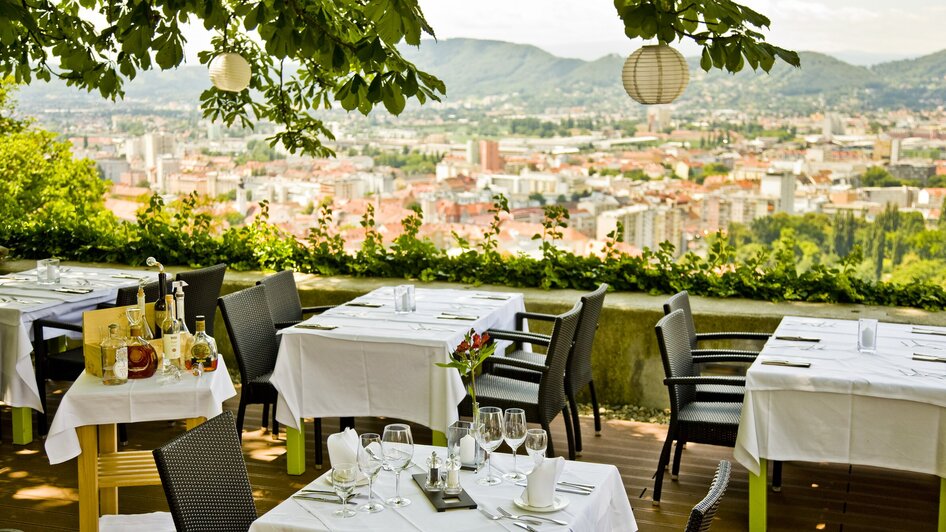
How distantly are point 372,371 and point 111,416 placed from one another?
1.40 m

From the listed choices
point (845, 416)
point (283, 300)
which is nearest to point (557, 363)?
point (845, 416)

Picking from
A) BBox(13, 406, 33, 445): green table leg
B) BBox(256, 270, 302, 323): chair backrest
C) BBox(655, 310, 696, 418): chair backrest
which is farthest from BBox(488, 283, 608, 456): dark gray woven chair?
BBox(13, 406, 33, 445): green table leg

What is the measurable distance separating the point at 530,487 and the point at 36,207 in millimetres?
8898

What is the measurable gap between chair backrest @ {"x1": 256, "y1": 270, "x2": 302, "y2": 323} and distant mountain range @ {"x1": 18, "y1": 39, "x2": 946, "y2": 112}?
660 centimetres

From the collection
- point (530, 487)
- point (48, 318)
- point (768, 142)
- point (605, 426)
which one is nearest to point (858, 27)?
point (768, 142)

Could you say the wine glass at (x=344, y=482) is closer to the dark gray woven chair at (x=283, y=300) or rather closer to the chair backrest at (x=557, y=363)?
the chair backrest at (x=557, y=363)

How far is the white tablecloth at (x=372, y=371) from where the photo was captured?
4.98 m

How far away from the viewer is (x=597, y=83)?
13.1 m

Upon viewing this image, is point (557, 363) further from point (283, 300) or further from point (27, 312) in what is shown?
point (27, 312)

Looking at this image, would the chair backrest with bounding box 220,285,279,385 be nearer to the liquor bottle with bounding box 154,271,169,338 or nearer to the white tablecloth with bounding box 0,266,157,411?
the liquor bottle with bounding box 154,271,169,338

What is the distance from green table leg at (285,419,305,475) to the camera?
5.25 m

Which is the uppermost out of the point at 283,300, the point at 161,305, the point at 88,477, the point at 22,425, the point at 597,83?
the point at 597,83

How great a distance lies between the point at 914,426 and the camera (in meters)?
4.14

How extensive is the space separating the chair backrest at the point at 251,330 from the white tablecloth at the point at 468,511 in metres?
2.36
